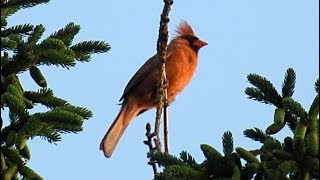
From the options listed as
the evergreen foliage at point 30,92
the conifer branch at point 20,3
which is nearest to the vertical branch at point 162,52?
the evergreen foliage at point 30,92

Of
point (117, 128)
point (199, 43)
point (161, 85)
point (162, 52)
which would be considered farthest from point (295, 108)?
point (199, 43)

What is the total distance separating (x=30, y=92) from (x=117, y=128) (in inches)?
108

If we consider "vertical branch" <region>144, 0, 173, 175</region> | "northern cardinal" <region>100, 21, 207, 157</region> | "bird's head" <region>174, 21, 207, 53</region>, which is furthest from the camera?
"bird's head" <region>174, 21, 207, 53</region>

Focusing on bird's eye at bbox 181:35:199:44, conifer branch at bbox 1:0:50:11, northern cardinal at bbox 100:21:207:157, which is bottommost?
conifer branch at bbox 1:0:50:11

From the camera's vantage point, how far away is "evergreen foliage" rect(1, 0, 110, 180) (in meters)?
3.12

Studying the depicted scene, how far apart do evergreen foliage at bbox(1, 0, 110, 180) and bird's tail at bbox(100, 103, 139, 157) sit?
192 cm

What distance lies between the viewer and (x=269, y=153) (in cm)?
305

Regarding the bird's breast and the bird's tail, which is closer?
the bird's tail

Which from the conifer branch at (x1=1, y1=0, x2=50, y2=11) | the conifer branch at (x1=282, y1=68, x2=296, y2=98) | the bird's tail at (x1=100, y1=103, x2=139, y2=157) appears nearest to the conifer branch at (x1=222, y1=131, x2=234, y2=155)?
the conifer branch at (x1=282, y1=68, x2=296, y2=98)

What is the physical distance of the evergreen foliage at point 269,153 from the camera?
290cm

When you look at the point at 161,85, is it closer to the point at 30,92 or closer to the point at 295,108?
the point at 30,92

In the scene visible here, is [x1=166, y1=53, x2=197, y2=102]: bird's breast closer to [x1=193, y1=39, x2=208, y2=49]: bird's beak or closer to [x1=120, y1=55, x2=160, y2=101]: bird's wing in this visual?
[x1=120, y1=55, x2=160, y2=101]: bird's wing

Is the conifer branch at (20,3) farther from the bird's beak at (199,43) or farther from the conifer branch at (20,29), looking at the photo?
the bird's beak at (199,43)

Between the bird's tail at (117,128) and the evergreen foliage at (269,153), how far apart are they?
235 centimetres
